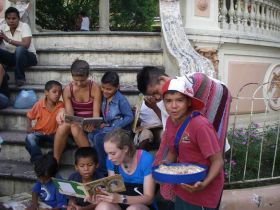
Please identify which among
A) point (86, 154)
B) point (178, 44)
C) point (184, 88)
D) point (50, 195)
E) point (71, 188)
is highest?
point (178, 44)

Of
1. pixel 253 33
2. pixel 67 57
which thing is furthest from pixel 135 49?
pixel 253 33

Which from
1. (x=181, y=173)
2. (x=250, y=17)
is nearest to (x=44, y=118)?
(x=181, y=173)

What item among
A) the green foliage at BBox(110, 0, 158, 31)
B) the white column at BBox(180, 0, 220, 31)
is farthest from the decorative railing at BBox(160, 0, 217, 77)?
the green foliage at BBox(110, 0, 158, 31)

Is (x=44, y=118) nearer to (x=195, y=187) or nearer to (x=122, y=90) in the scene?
(x=122, y=90)

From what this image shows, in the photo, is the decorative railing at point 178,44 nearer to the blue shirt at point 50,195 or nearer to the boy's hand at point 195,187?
the blue shirt at point 50,195

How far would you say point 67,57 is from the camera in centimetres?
633

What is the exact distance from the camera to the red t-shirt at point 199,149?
8.45 feet

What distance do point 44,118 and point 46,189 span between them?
977mm

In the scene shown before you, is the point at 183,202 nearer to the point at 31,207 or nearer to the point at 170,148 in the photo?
the point at 170,148

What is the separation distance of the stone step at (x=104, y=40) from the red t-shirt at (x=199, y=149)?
377 cm

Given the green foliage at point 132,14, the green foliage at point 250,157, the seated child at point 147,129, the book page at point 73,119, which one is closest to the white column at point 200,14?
the green foliage at point 250,157

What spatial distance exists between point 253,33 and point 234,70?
80 cm

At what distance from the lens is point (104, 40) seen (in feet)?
21.5

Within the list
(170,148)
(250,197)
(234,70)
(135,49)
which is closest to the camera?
(170,148)
